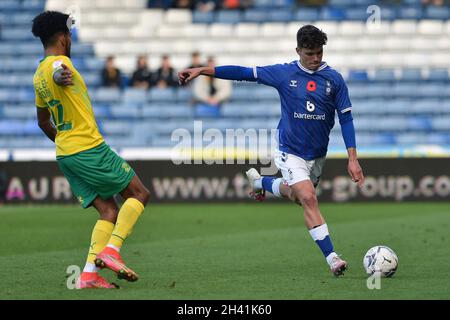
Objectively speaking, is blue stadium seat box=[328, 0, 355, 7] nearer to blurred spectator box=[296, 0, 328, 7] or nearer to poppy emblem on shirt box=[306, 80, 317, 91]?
blurred spectator box=[296, 0, 328, 7]

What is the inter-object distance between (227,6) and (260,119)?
3.59 metres

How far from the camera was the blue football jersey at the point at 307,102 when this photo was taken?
8.92 meters

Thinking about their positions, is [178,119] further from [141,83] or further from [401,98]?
[401,98]

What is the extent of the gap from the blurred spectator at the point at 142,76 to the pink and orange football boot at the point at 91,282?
1575 cm

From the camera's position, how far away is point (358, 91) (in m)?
23.1

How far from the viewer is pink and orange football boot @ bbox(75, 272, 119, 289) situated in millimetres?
7695

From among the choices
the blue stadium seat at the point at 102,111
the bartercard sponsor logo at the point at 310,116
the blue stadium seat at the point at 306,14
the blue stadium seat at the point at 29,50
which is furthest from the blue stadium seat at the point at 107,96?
the bartercard sponsor logo at the point at 310,116

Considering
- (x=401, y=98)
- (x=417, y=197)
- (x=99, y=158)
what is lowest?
(x=417, y=197)

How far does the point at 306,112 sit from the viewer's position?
8.95 meters

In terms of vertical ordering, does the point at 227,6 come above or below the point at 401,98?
above

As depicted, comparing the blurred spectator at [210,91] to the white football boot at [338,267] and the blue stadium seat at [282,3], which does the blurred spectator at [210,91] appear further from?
the white football boot at [338,267]

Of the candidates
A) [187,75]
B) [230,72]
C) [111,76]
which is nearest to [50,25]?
[187,75]
